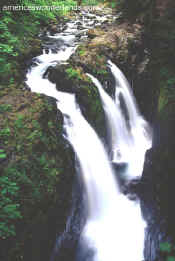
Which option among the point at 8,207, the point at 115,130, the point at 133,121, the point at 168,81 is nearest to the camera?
the point at 8,207

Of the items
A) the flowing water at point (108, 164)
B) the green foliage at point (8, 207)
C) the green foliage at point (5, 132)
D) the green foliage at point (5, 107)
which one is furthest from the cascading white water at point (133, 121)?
the green foliage at point (8, 207)

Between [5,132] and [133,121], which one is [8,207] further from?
[133,121]

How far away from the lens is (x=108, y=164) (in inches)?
215

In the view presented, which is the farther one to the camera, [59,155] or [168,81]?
[168,81]

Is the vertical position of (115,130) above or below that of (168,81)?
below

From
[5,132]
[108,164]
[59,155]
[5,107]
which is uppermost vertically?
[5,107]

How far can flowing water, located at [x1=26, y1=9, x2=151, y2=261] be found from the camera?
4.30 metres

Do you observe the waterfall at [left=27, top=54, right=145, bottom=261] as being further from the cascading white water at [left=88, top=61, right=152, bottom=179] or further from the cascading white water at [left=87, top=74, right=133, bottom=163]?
the cascading white water at [left=88, top=61, right=152, bottom=179]

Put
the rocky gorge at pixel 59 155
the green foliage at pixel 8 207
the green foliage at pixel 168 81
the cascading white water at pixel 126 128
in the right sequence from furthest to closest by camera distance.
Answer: the cascading white water at pixel 126 128 → the green foliage at pixel 168 81 → the rocky gorge at pixel 59 155 → the green foliage at pixel 8 207

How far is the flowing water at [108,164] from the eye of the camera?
4.30m

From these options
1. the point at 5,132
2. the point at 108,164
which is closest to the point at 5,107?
the point at 5,132

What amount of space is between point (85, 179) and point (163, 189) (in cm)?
164

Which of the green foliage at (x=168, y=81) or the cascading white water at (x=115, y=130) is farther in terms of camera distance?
the cascading white water at (x=115, y=130)

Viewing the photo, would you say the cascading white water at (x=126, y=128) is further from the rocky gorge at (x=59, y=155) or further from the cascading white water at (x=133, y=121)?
the rocky gorge at (x=59, y=155)
